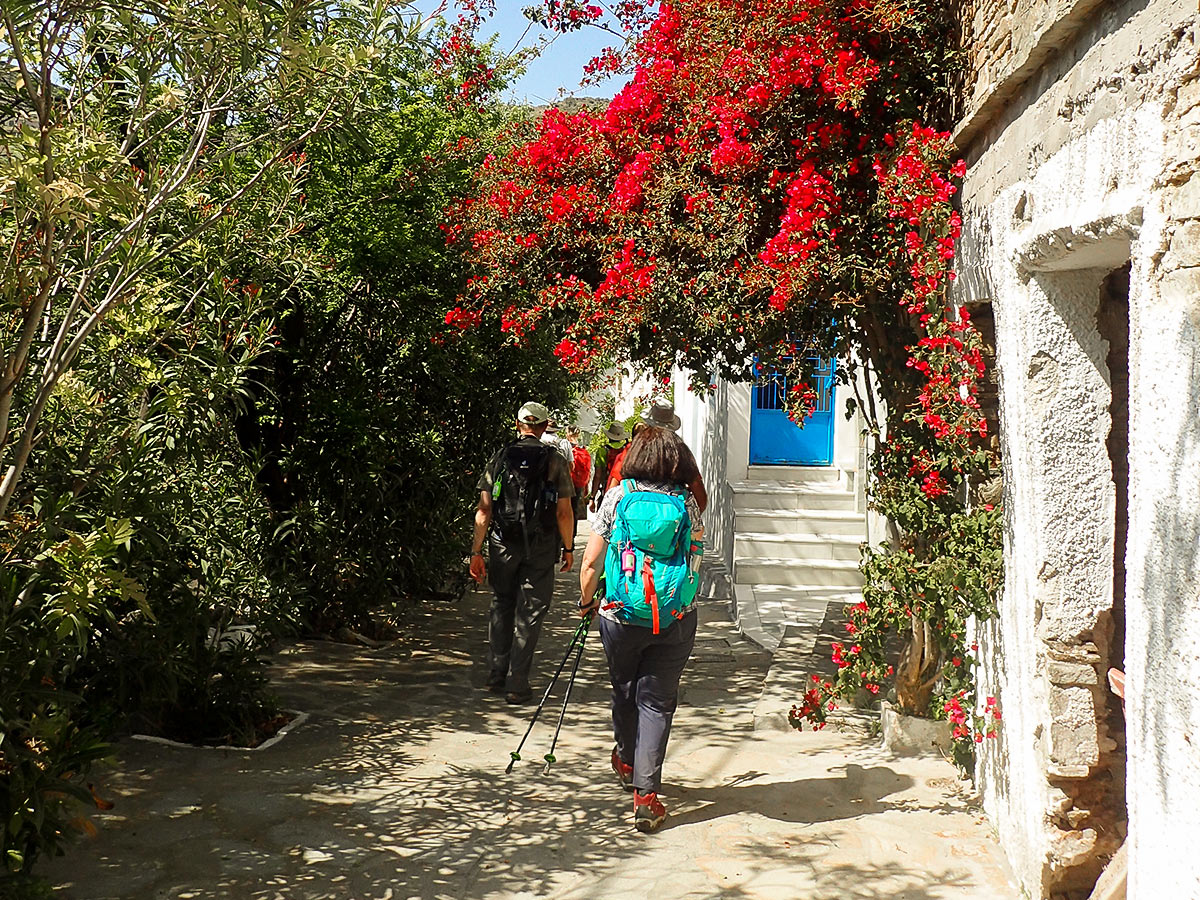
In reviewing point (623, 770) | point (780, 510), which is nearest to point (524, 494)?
point (623, 770)

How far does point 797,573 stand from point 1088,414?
6667 mm

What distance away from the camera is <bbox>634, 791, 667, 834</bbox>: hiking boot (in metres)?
4.77

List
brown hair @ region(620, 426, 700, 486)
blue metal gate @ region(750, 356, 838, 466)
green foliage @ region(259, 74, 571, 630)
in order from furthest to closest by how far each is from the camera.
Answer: blue metal gate @ region(750, 356, 838, 466) < green foliage @ region(259, 74, 571, 630) < brown hair @ region(620, 426, 700, 486)

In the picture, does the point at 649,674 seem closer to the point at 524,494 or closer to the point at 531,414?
the point at 524,494

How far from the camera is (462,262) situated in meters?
7.31

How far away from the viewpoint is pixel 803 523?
10.9 m

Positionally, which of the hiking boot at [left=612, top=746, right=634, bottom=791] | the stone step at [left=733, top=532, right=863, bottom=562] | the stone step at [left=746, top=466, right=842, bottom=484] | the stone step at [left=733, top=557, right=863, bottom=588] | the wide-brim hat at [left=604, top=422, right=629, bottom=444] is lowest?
the hiking boot at [left=612, top=746, right=634, bottom=791]

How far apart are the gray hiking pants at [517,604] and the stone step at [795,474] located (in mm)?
5488

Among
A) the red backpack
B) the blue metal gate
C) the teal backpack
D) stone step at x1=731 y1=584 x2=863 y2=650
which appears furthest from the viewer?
the red backpack

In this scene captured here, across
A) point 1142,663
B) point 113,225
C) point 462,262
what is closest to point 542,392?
point 462,262

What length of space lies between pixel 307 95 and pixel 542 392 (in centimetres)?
652

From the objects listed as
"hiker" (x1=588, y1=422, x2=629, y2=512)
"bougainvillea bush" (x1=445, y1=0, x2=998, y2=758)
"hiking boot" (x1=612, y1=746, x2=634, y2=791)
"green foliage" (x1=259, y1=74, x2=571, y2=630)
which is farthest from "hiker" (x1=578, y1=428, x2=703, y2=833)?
"hiker" (x1=588, y1=422, x2=629, y2=512)

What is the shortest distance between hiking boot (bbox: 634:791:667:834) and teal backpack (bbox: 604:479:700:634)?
2.37 ft

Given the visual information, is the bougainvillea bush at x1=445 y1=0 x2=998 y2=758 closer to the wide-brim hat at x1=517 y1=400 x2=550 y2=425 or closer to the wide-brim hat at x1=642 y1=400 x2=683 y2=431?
the wide-brim hat at x1=642 y1=400 x2=683 y2=431
